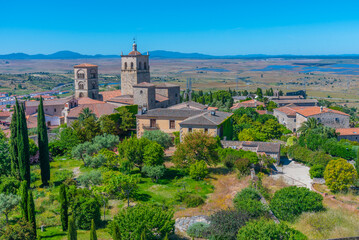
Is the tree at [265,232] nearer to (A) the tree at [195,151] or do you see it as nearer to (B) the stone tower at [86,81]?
(A) the tree at [195,151]

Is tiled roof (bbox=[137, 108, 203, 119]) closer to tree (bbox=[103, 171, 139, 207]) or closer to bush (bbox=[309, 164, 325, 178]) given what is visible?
bush (bbox=[309, 164, 325, 178])

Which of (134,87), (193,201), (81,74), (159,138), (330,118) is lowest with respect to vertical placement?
(193,201)

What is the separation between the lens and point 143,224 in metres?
17.8

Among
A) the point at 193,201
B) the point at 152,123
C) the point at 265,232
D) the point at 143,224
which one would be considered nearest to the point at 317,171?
the point at 193,201

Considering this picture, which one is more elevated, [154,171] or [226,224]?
[226,224]

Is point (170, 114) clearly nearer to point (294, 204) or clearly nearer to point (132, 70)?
point (132, 70)

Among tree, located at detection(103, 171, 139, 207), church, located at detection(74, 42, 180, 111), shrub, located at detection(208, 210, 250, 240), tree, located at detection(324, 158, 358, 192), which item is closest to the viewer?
shrub, located at detection(208, 210, 250, 240)

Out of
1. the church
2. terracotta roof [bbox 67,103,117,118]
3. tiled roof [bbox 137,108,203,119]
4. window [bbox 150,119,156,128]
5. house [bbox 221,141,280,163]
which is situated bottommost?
house [bbox 221,141,280,163]

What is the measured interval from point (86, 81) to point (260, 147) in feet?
135

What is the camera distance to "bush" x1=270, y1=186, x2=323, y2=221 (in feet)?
73.2

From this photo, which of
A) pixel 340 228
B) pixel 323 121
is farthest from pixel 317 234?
pixel 323 121

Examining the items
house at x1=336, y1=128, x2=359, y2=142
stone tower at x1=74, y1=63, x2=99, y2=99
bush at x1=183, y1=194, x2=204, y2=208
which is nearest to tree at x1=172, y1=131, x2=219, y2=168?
bush at x1=183, y1=194, x2=204, y2=208

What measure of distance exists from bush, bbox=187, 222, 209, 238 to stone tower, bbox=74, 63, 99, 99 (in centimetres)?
5203

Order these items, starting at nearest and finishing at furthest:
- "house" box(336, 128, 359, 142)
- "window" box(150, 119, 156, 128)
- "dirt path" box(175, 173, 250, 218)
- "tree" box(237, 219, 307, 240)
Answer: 1. "tree" box(237, 219, 307, 240)
2. "dirt path" box(175, 173, 250, 218)
3. "window" box(150, 119, 156, 128)
4. "house" box(336, 128, 359, 142)
